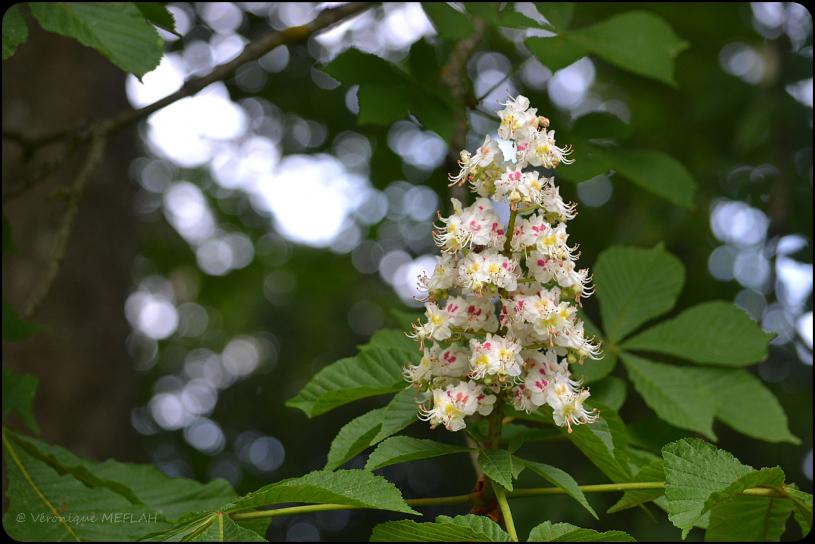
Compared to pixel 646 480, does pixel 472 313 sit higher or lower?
higher

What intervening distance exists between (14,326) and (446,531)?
1.78 m

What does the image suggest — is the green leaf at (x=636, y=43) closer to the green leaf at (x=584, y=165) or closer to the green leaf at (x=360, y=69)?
the green leaf at (x=584, y=165)

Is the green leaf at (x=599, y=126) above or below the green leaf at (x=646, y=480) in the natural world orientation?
above

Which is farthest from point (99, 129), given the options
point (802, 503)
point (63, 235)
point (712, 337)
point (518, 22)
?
point (802, 503)

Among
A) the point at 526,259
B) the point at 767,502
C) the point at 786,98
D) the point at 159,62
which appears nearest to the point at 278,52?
the point at 786,98

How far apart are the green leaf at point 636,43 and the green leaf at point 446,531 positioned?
1569 millimetres

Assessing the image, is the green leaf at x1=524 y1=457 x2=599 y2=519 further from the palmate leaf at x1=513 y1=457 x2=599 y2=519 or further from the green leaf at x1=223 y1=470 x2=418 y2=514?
the green leaf at x1=223 y1=470 x2=418 y2=514

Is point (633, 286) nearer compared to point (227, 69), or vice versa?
point (633, 286)

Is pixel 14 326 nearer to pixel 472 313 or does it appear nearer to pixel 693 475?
pixel 472 313

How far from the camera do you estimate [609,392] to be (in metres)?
2.18

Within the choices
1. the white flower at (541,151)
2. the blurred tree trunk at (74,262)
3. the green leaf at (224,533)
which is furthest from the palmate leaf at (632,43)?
the blurred tree trunk at (74,262)

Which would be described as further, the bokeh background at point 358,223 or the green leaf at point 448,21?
the bokeh background at point 358,223

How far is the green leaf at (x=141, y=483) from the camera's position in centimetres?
218

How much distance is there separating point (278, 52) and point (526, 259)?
4.52m
